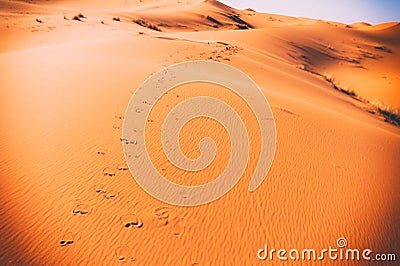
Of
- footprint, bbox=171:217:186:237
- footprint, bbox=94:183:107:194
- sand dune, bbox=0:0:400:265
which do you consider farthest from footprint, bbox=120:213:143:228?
footprint, bbox=94:183:107:194

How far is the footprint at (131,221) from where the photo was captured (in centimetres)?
367

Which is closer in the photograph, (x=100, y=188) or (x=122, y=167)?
(x=100, y=188)

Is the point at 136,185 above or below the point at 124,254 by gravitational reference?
above

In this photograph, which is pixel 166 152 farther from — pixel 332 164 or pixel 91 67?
pixel 91 67

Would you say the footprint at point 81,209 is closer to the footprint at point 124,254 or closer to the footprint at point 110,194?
the footprint at point 110,194

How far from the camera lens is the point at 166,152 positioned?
5.19 metres

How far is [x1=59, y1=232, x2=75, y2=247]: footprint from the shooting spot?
10.8ft

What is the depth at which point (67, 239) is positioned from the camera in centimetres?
333
